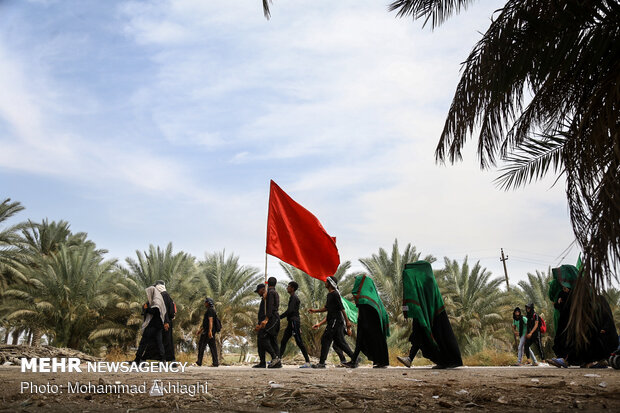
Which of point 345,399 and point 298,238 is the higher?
point 298,238

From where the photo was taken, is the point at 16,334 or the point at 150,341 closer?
the point at 150,341

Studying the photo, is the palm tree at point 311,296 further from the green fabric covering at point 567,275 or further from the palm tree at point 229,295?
the green fabric covering at point 567,275

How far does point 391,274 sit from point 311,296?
4.03m

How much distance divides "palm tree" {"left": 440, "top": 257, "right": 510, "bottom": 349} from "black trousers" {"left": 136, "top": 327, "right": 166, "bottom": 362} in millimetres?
16210

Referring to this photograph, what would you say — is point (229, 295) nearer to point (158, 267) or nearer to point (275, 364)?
point (158, 267)

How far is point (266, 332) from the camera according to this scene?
10.4 metres

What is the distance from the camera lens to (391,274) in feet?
82.6

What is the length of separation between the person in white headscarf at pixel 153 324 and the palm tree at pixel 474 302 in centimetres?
1615

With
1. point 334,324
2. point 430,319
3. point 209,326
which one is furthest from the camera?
point 209,326

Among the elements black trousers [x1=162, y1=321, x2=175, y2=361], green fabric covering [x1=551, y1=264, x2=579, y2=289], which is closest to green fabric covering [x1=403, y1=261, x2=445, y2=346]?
green fabric covering [x1=551, y1=264, x2=579, y2=289]

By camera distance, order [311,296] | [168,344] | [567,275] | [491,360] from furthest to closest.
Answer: [311,296]
[491,360]
[168,344]
[567,275]

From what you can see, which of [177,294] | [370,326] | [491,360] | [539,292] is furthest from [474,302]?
[370,326]

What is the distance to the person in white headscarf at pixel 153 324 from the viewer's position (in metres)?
10.3

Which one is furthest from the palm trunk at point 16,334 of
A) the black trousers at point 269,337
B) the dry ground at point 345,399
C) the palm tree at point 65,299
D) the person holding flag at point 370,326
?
the dry ground at point 345,399
